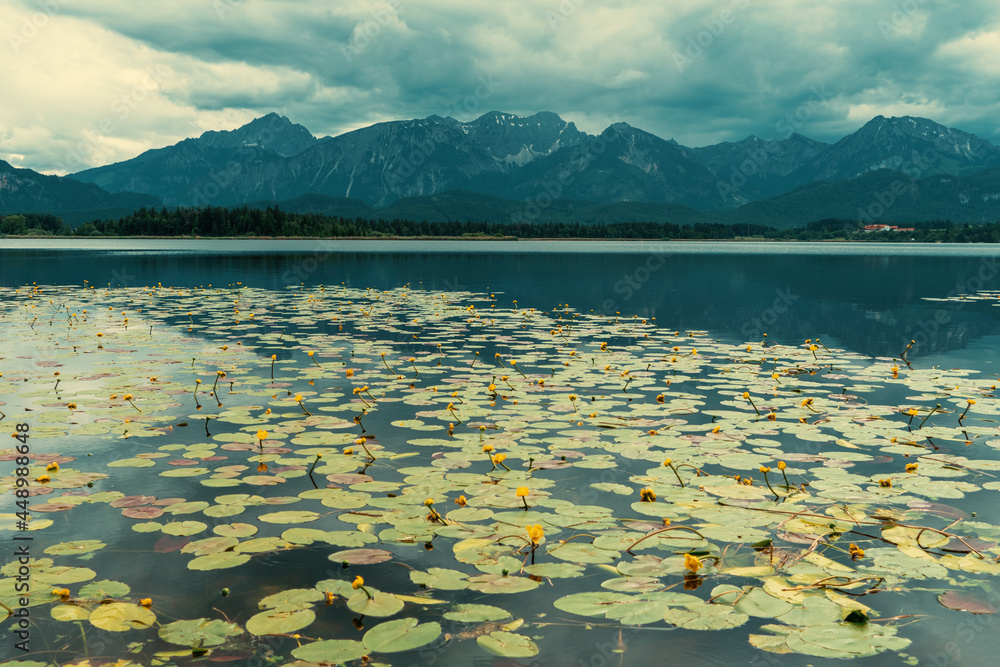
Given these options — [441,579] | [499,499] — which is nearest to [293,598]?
[441,579]

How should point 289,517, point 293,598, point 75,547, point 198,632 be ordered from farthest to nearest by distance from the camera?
1. point 289,517
2. point 75,547
3. point 293,598
4. point 198,632

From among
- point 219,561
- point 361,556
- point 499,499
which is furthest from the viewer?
point 499,499

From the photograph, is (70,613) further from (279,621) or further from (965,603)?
(965,603)

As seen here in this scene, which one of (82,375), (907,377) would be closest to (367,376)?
(82,375)

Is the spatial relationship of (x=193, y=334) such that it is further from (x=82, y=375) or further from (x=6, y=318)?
(x=6, y=318)

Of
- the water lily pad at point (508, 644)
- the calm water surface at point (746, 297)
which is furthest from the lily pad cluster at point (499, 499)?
the calm water surface at point (746, 297)

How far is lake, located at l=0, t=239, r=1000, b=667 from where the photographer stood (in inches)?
206

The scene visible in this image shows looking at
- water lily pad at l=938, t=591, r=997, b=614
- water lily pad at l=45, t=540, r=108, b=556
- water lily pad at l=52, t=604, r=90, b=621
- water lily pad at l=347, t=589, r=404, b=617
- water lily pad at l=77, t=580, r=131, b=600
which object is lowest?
water lily pad at l=77, t=580, r=131, b=600

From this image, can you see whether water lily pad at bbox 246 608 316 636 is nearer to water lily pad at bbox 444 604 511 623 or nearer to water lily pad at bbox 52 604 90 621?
water lily pad at bbox 444 604 511 623

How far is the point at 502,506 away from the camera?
25.2 ft

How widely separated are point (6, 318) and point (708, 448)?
27.4 meters

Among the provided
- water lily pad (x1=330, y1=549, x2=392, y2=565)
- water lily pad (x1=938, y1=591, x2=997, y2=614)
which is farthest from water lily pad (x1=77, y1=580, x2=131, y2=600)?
water lily pad (x1=938, y1=591, x2=997, y2=614)

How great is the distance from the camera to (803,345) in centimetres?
2219

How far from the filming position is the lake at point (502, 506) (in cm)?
523
